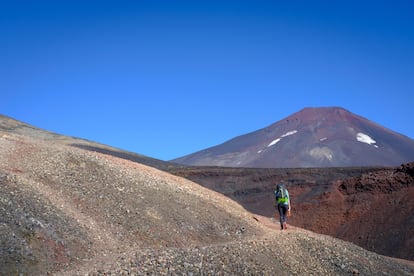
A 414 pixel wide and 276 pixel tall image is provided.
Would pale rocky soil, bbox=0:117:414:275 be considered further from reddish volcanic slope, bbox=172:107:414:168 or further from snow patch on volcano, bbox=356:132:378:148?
snow patch on volcano, bbox=356:132:378:148

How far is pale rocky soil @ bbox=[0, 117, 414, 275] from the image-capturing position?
38.2 feet

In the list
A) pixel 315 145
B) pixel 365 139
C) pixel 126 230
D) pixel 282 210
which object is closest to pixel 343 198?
pixel 282 210

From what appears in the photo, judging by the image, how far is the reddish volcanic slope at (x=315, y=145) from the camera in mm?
114169

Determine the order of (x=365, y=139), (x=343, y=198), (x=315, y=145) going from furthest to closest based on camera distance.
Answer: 1. (x=365, y=139)
2. (x=315, y=145)
3. (x=343, y=198)

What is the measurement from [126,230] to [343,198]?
29273mm

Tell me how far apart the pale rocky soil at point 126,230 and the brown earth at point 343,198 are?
1343 cm

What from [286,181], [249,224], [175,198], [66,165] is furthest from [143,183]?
[286,181]

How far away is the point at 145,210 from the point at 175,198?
167cm

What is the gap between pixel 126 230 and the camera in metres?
14.1

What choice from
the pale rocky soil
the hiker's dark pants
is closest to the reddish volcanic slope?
the hiker's dark pants

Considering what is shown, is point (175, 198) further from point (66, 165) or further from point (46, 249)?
point (46, 249)

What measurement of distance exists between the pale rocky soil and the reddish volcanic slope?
305 feet

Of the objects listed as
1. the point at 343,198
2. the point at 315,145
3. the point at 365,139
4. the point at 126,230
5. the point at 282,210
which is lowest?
the point at 126,230

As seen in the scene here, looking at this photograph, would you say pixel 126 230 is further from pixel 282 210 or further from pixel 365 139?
pixel 365 139
